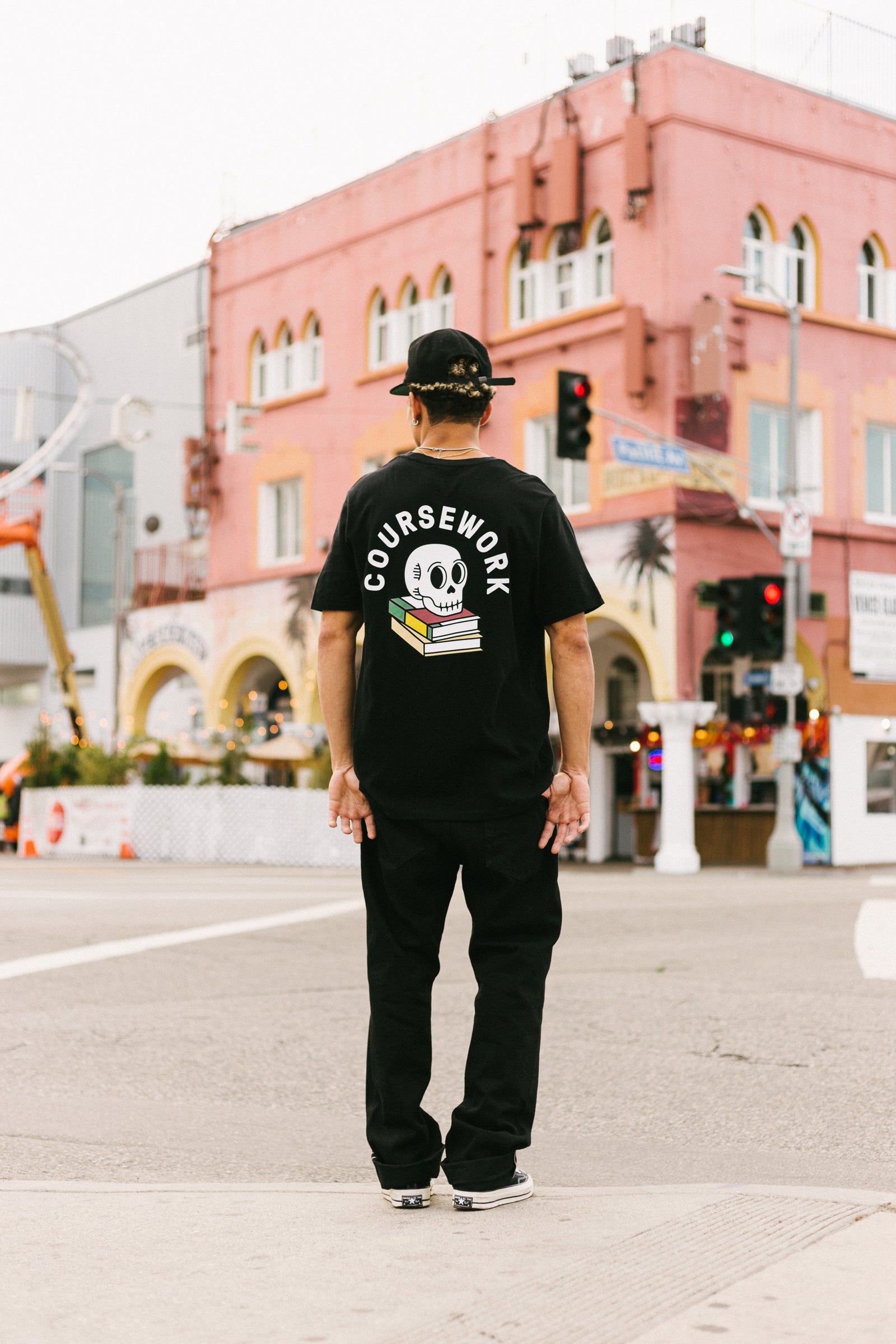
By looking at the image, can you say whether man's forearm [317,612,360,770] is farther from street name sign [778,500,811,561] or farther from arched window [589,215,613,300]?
arched window [589,215,613,300]

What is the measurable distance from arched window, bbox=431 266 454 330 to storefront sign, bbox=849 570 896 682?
342 inches

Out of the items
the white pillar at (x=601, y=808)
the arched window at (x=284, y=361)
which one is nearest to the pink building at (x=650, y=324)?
the white pillar at (x=601, y=808)

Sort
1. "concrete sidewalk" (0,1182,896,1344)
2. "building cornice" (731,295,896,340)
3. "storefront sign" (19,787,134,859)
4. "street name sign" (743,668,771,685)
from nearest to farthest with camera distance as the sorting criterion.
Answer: "concrete sidewalk" (0,1182,896,1344) → "street name sign" (743,668,771,685) → "building cornice" (731,295,896,340) → "storefront sign" (19,787,134,859)

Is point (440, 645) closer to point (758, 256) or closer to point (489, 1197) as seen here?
point (489, 1197)

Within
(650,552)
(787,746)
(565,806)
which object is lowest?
(565,806)

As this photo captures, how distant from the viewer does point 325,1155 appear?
16.7 ft

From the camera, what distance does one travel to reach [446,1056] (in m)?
7.08

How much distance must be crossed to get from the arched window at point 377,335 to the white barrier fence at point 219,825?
924 cm

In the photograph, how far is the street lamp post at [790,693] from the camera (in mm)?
25266

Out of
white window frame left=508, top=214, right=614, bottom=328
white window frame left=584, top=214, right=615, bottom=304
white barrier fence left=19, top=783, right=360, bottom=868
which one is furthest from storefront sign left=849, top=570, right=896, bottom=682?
white barrier fence left=19, top=783, right=360, bottom=868

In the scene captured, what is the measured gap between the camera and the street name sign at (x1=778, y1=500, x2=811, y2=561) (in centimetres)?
2517

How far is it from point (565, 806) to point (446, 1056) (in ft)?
10.8

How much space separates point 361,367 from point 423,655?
3021 cm

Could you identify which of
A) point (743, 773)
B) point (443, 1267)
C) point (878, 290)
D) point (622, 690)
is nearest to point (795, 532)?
point (743, 773)
